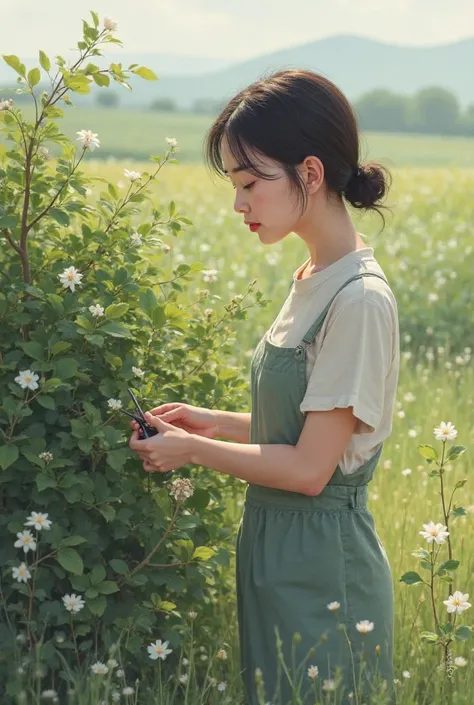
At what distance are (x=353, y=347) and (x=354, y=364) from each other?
0.04 metres

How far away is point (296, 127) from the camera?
102 inches

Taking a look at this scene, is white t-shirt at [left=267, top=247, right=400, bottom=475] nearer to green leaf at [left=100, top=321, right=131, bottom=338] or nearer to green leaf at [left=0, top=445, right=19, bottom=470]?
green leaf at [left=100, top=321, right=131, bottom=338]

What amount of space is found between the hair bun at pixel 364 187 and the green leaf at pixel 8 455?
1069 mm

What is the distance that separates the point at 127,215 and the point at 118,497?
0.82m

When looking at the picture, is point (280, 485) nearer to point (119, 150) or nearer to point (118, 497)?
point (118, 497)

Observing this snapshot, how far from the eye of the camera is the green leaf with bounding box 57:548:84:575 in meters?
2.79

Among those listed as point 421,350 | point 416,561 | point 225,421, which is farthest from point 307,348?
point 421,350

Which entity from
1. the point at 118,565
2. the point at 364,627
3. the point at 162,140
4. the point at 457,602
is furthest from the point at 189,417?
the point at 162,140

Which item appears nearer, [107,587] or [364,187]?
[364,187]

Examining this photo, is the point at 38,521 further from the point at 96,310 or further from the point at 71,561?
the point at 96,310

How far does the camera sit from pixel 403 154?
148ft

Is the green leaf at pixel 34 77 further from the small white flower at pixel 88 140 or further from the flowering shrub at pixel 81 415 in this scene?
the small white flower at pixel 88 140

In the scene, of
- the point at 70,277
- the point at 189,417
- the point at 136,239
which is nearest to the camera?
the point at 70,277

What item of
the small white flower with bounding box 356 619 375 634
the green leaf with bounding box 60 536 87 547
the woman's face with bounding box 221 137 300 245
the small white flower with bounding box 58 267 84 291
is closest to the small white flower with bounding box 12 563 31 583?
the green leaf with bounding box 60 536 87 547
